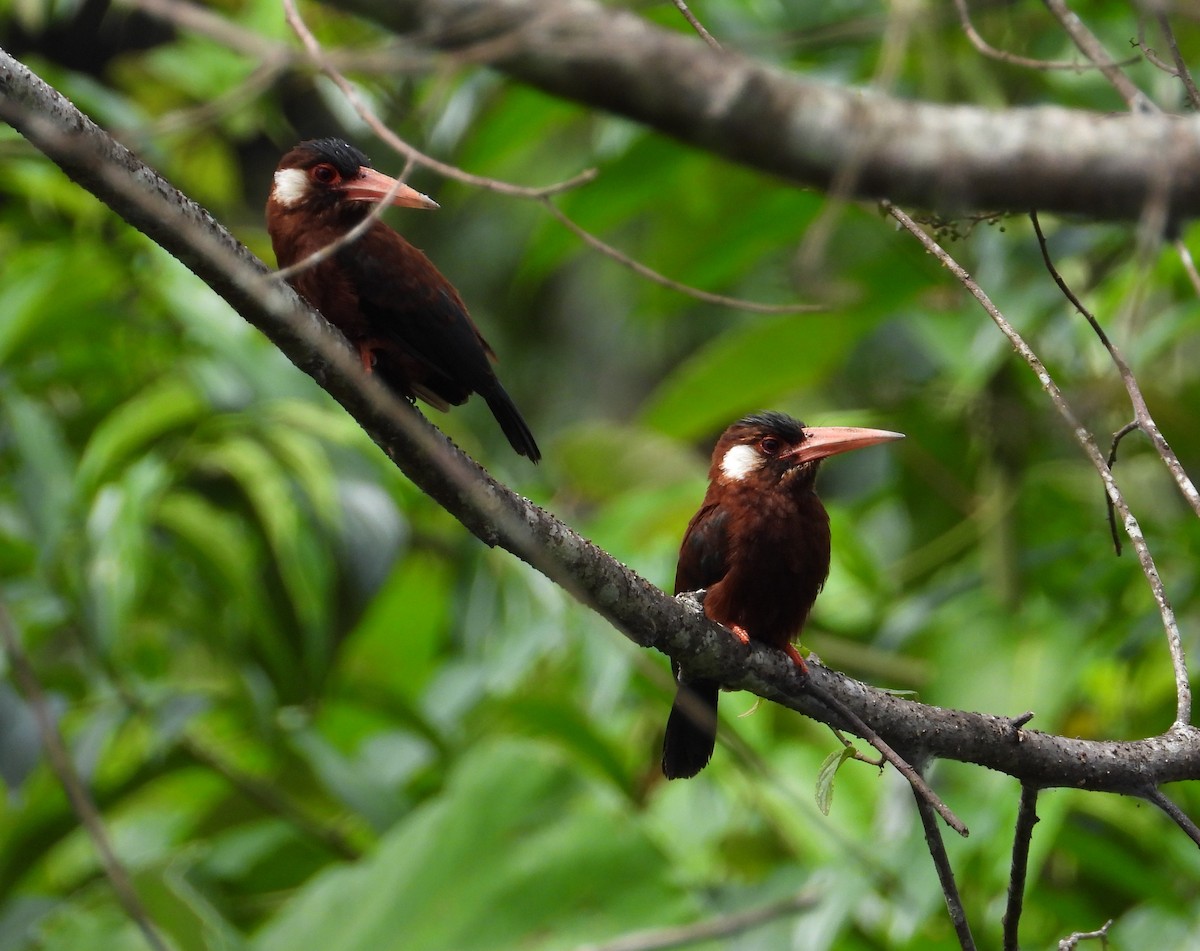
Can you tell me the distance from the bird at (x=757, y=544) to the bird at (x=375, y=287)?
0.53 m

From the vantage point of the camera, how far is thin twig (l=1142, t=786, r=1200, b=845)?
6.68 ft

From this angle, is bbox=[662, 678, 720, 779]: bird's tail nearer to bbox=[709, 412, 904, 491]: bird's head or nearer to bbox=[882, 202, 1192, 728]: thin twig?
bbox=[709, 412, 904, 491]: bird's head

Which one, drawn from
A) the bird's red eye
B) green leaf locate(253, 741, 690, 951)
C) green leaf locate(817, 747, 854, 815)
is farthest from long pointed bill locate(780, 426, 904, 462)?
green leaf locate(253, 741, 690, 951)

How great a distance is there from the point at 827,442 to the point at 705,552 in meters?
0.36

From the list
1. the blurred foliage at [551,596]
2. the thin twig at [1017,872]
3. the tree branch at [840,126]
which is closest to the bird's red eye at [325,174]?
the tree branch at [840,126]

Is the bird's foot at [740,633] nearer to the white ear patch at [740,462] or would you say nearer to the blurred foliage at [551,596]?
the white ear patch at [740,462]

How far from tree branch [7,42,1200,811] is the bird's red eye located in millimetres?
660

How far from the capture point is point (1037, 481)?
454 cm

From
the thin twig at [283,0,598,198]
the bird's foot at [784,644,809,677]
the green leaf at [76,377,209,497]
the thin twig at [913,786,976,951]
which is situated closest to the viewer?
the thin twig at [913,786,976,951]

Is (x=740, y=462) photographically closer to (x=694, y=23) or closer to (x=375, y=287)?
(x=375, y=287)

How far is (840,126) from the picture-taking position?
2395 millimetres

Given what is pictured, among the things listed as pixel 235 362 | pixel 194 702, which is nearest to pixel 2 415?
pixel 235 362

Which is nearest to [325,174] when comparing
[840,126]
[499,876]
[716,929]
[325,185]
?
[325,185]

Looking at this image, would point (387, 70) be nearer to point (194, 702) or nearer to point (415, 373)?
point (415, 373)
